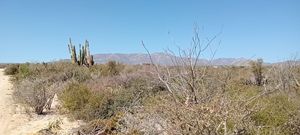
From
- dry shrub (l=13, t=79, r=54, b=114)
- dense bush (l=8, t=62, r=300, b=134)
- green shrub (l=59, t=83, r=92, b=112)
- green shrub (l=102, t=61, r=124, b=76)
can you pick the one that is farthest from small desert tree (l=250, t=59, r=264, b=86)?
dry shrub (l=13, t=79, r=54, b=114)

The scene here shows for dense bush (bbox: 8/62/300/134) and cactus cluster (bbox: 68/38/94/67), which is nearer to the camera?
dense bush (bbox: 8/62/300/134)

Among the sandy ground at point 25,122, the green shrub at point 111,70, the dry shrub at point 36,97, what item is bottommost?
the sandy ground at point 25,122

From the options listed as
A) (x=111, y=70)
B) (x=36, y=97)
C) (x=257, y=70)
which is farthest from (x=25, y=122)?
(x=111, y=70)

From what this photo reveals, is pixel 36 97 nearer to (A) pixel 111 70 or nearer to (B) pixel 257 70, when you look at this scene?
(B) pixel 257 70

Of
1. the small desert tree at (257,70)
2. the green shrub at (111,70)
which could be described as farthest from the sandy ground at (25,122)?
the small desert tree at (257,70)

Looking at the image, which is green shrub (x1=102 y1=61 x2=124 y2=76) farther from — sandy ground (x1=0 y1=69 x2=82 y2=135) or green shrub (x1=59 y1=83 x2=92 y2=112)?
green shrub (x1=59 y1=83 x2=92 y2=112)

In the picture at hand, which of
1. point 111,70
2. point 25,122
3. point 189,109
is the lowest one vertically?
point 25,122

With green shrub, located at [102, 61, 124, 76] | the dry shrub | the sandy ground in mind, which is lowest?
the sandy ground

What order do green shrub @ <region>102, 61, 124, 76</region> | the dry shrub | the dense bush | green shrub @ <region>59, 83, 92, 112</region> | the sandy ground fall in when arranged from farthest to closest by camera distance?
green shrub @ <region>102, 61, 124, 76</region>, the dry shrub, green shrub @ <region>59, 83, 92, 112</region>, the sandy ground, the dense bush

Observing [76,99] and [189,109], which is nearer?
[189,109]

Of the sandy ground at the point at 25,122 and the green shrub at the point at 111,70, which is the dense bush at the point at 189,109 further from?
the green shrub at the point at 111,70

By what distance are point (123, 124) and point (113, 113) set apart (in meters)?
2.80

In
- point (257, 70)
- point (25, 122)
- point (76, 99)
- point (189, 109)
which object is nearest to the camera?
point (189, 109)

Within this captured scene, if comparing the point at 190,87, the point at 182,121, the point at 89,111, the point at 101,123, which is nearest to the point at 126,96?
the point at 89,111
